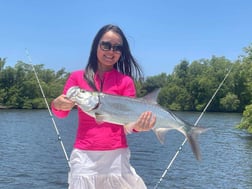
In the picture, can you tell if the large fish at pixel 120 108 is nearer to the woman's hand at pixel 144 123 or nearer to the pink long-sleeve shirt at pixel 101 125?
the woman's hand at pixel 144 123

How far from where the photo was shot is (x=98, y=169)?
369cm

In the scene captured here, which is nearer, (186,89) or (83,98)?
(83,98)

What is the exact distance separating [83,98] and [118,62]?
0.76 m

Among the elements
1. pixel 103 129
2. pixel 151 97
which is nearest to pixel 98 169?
pixel 103 129

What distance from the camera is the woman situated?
144 inches

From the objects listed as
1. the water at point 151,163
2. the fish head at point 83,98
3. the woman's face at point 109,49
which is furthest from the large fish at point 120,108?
the water at point 151,163

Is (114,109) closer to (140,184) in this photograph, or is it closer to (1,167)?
(140,184)

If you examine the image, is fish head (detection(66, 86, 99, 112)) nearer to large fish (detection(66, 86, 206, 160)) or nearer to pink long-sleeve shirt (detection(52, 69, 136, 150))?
large fish (detection(66, 86, 206, 160))

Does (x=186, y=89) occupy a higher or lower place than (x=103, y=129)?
lower

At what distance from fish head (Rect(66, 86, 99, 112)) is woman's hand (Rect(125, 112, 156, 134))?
1.20ft

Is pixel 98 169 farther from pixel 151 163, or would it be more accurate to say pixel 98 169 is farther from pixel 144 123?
pixel 151 163

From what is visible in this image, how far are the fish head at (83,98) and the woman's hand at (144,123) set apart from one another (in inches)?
14.4

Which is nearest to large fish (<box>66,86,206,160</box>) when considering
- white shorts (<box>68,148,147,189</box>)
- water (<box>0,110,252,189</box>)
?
white shorts (<box>68,148,147,189</box>)

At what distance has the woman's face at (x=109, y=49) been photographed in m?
3.85
